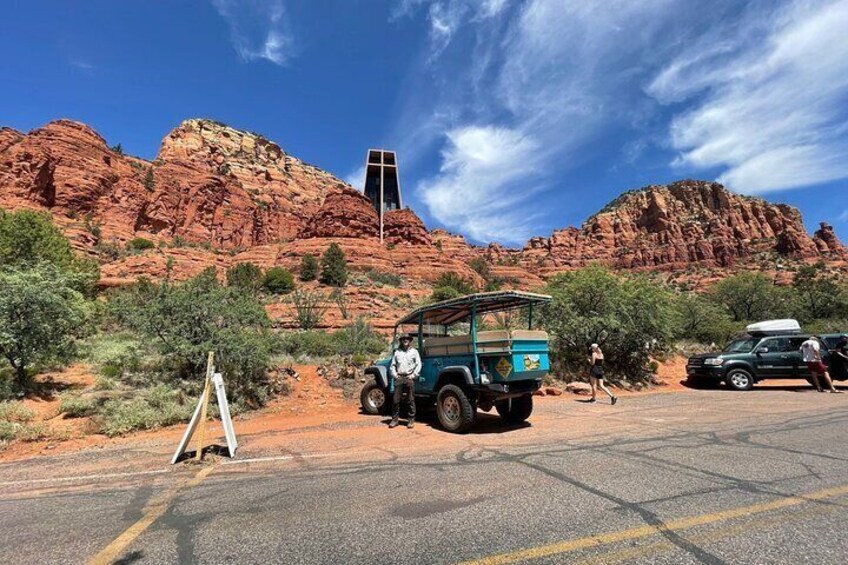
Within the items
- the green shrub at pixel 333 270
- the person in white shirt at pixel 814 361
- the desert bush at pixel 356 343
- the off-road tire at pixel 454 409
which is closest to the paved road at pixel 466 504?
the off-road tire at pixel 454 409

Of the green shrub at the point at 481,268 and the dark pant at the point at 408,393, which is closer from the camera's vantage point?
the dark pant at the point at 408,393

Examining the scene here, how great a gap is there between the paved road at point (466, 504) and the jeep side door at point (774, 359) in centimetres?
913

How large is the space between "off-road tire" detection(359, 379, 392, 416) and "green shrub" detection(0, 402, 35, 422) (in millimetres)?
7175

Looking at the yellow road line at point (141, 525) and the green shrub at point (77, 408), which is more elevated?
the green shrub at point (77, 408)

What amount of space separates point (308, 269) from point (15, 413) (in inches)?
1693

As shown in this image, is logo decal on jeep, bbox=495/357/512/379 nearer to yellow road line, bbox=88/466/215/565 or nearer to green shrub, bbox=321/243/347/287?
yellow road line, bbox=88/466/215/565

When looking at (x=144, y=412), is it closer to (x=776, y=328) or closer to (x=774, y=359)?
(x=774, y=359)

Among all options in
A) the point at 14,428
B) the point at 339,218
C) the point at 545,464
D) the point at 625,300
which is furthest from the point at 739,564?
the point at 339,218

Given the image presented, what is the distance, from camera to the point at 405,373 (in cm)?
912

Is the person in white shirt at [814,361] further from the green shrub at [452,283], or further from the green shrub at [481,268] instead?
the green shrub at [481,268]

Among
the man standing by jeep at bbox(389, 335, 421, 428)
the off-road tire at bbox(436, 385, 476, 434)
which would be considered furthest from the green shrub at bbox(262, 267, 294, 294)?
the off-road tire at bbox(436, 385, 476, 434)

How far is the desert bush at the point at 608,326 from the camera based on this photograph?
56.4 ft

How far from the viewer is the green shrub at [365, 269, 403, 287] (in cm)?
5359

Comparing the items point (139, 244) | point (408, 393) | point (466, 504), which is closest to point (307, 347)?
point (408, 393)
